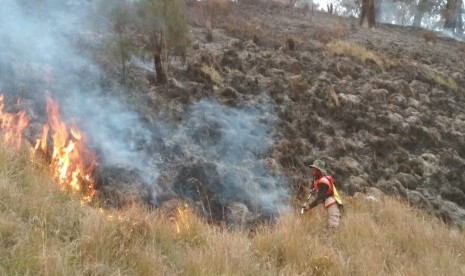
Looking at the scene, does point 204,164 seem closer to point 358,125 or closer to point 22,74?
point 22,74

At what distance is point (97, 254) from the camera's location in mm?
3838

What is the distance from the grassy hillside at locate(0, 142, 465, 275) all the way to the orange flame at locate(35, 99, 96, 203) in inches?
12.0

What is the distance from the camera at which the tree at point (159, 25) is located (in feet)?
27.0

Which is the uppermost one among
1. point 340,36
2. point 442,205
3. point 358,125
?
point 340,36

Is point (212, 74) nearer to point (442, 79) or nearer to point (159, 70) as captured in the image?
point (159, 70)

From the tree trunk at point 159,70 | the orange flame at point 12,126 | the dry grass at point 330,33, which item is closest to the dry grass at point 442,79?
the dry grass at point 330,33

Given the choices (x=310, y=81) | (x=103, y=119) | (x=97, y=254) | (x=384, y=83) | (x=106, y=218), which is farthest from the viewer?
(x=384, y=83)

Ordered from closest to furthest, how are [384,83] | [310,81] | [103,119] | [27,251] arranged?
[27,251]
[103,119]
[310,81]
[384,83]

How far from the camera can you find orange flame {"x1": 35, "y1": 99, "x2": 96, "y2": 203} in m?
5.20

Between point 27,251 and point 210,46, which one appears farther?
point 210,46

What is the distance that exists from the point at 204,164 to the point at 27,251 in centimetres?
331

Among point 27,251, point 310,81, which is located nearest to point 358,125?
point 310,81

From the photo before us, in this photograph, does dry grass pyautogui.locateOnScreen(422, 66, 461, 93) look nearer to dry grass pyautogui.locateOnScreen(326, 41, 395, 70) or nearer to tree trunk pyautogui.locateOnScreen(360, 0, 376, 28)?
dry grass pyautogui.locateOnScreen(326, 41, 395, 70)

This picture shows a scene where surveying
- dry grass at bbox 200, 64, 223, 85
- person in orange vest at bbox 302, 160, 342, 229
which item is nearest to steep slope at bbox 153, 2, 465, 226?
dry grass at bbox 200, 64, 223, 85
